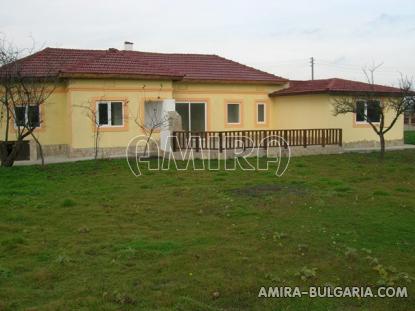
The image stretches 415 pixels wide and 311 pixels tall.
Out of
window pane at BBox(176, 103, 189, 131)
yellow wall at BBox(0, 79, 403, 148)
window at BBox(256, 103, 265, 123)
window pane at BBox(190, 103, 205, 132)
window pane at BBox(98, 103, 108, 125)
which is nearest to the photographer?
yellow wall at BBox(0, 79, 403, 148)

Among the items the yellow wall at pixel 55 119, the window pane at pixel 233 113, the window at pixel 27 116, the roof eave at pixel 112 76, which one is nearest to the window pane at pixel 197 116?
the window pane at pixel 233 113

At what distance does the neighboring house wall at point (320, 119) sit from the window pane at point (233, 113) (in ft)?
6.58

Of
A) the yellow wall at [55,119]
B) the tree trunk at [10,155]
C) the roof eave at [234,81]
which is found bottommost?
the tree trunk at [10,155]

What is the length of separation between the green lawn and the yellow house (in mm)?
7041

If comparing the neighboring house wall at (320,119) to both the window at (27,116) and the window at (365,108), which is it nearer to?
the window at (365,108)

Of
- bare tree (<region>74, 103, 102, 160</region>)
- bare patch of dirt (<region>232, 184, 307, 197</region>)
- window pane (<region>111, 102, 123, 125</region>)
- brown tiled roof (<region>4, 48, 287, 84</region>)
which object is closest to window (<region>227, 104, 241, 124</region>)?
brown tiled roof (<region>4, 48, 287, 84</region>)

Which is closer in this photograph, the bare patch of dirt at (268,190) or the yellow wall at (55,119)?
the bare patch of dirt at (268,190)

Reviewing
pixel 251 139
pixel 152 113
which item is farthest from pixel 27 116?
pixel 251 139

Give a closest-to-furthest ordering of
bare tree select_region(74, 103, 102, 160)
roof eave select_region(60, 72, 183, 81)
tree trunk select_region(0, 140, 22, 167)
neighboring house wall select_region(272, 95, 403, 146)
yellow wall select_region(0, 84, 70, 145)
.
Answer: tree trunk select_region(0, 140, 22, 167) < roof eave select_region(60, 72, 183, 81) < bare tree select_region(74, 103, 102, 160) < yellow wall select_region(0, 84, 70, 145) < neighboring house wall select_region(272, 95, 403, 146)

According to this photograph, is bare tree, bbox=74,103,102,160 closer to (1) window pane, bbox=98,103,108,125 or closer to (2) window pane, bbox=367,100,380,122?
(1) window pane, bbox=98,103,108,125

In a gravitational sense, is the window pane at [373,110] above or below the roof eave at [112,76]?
below

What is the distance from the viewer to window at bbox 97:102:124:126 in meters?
20.2

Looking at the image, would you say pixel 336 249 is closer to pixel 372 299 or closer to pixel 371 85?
pixel 372 299

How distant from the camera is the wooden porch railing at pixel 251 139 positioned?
18.8 metres
